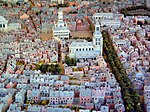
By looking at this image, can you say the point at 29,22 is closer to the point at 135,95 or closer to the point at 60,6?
the point at 60,6

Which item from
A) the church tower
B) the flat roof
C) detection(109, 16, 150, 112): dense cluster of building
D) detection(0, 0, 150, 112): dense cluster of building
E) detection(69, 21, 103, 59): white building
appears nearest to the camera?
detection(0, 0, 150, 112): dense cluster of building

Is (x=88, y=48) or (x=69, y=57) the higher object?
(x=88, y=48)

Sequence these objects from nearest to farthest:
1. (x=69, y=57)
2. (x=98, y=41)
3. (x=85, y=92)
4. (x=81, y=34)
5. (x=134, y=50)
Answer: (x=85, y=92)
(x=69, y=57)
(x=98, y=41)
(x=134, y=50)
(x=81, y=34)

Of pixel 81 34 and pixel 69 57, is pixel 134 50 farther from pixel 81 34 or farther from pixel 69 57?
pixel 81 34

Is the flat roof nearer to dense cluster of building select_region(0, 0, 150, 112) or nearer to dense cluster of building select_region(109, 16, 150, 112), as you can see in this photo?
dense cluster of building select_region(0, 0, 150, 112)

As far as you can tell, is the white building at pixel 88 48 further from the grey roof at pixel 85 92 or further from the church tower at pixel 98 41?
the grey roof at pixel 85 92

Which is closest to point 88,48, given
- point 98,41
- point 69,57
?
point 98,41

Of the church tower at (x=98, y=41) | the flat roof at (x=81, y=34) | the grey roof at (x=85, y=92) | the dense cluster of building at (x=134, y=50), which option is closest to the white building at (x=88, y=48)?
the church tower at (x=98, y=41)

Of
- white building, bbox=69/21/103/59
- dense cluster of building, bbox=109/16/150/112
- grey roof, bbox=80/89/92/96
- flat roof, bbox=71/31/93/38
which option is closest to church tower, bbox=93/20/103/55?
white building, bbox=69/21/103/59
